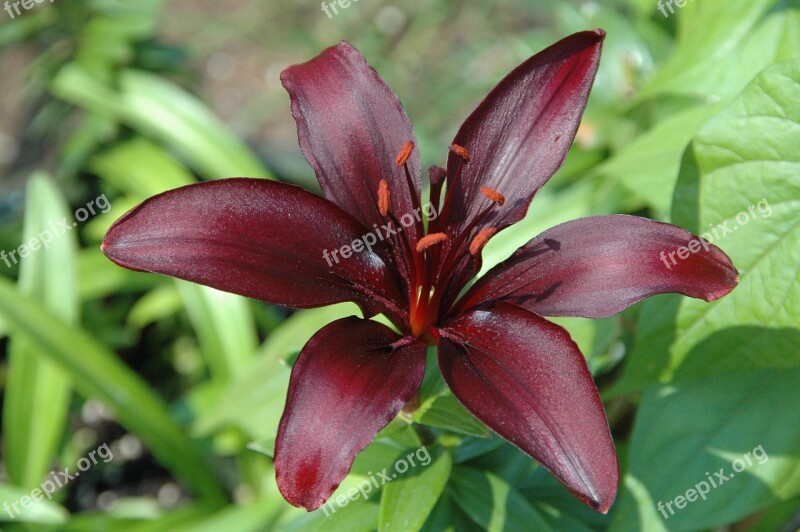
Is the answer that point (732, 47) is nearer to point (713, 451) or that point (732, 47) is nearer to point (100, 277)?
point (713, 451)

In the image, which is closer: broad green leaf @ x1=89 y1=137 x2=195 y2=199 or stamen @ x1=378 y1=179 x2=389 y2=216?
stamen @ x1=378 y1=179 x2=389 y2=216

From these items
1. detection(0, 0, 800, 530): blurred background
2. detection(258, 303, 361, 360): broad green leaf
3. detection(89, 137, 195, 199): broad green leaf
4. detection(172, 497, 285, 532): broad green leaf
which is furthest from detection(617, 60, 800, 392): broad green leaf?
detection(89, 137, 195, 199): broad green leaf

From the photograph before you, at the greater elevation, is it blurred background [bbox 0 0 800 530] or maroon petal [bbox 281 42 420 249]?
maroon petal [bbox 281 42 420 249]

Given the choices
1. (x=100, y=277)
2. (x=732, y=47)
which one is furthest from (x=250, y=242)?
(x=100, y=277)

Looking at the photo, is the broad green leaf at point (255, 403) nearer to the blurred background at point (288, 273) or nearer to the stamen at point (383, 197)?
the blurred background at point (288, 273)

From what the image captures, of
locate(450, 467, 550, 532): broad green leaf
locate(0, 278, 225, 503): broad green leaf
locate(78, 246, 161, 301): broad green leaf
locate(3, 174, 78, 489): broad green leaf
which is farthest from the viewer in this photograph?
locate(78, 246, 161, 301): broad green leaf

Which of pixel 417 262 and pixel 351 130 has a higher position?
pixel 351 130

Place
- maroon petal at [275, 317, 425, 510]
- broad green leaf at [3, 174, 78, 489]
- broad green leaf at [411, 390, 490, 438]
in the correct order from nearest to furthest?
maroon petal at [275, 317, 425, 510], broad green leaf at [411, 390, 490, 438], broad green leaf at [3, 174, 78, 489]

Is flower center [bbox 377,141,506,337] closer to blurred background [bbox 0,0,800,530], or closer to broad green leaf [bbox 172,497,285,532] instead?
blurred background [bbox 0,0,800,530]
